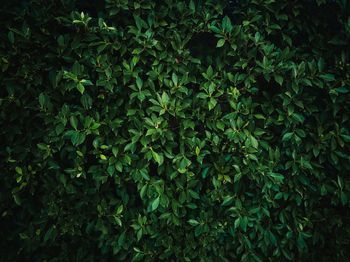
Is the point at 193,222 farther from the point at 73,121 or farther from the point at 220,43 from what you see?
the point at 220,43

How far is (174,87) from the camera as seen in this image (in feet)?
7.41

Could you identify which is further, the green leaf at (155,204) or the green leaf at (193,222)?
the green leaf at (193,222)

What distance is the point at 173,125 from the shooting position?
2391 millimetres

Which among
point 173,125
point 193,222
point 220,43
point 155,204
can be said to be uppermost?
point 220,43

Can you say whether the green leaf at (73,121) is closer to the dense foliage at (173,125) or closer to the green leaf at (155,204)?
the dense foliage at (173,125)

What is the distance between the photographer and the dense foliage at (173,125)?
7.32ft

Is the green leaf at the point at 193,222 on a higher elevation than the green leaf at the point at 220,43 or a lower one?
lower

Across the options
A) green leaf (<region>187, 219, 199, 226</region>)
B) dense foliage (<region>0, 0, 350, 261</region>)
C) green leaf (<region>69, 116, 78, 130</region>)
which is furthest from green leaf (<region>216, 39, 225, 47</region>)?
green leaf (<region>187, 219, 199, 226</region>)

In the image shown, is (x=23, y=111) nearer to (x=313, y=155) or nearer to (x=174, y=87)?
(x=174, y=87)

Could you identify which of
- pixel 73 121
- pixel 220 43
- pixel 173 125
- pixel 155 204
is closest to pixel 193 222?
pixel 155 204

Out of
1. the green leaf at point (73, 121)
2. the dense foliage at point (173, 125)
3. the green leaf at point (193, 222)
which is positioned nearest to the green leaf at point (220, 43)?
the dense foliage at point (173, 125)

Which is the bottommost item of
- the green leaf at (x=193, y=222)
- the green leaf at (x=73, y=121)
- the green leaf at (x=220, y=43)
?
the green leaf at (x=193, y=222)

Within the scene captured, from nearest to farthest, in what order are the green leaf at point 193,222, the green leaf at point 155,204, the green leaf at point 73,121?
A: 1. the green leaf at point 73,121
2. the green leaf at point 155,204
3. the green leaf at point 193,222

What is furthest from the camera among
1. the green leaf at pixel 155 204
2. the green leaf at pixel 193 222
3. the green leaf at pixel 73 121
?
the green leaf at pixel 193 222
